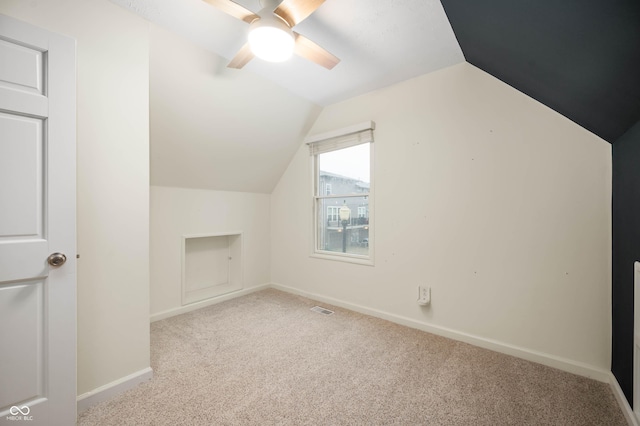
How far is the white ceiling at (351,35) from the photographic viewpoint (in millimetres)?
1755

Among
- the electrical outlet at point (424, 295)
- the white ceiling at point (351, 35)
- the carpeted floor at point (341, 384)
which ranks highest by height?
the white ceiling at point (351, 35)

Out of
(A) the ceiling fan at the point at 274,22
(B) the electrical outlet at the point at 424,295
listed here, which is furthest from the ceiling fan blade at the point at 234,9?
(B) the electrical outlet at the point at 424,295

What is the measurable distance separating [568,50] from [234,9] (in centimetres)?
169

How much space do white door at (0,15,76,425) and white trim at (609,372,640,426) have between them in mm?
2959

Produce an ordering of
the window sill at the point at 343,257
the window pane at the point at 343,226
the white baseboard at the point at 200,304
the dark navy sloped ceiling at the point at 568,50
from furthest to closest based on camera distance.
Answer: the window pane at the point at 343,226, the window sill at the point at 343,257, the white baseboard at the point at 200,304, the dark navy sloped ceiling at the point at 568,50

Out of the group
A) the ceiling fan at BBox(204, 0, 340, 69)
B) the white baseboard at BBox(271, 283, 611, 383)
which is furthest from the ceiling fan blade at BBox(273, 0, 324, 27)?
the white baseboard at BBox(271, 283, 611, 383)

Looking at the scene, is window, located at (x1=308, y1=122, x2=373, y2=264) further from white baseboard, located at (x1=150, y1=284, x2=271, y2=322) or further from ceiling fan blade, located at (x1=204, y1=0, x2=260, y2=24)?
ceiling fan blade, located at (x1=204, y1=0, x2=260, y2=24)

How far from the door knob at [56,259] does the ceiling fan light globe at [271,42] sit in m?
1.61

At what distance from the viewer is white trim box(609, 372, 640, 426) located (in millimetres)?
1415

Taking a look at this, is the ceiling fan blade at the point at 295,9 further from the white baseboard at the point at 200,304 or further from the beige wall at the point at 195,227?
the white baseboard at the point at 200,304

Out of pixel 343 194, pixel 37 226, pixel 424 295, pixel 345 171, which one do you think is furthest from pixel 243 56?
pixel 424 295

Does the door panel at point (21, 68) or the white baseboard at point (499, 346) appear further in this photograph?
the white baseboard at point (499, 346)

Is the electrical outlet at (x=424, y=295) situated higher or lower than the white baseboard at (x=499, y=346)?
higher

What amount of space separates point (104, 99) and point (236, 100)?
1240 millimetres
